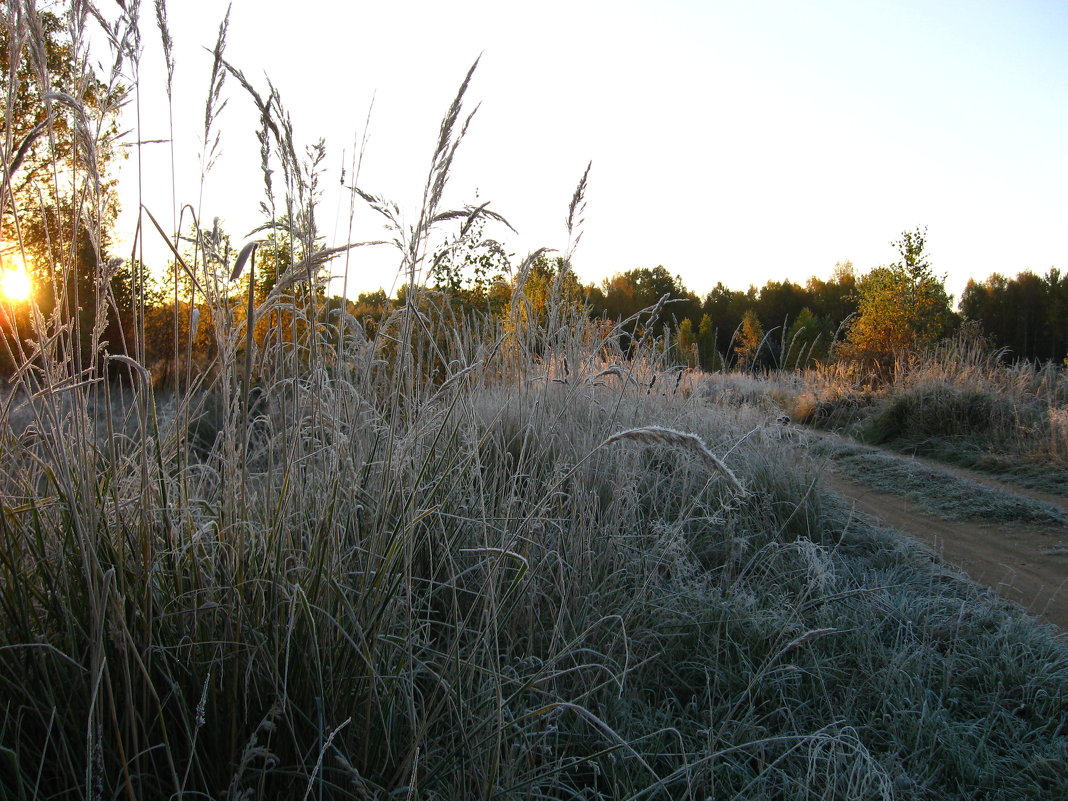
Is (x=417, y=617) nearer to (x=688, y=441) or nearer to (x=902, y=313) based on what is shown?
(x=688, y=441)

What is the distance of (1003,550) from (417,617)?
3.94m

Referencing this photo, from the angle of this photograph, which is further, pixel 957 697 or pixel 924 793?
pixel 957 697

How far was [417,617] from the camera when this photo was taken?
5.99 feet

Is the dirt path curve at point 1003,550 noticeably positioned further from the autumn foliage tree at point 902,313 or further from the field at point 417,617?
the autumn foliage tree at point 902,313

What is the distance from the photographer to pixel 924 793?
184 centimetres

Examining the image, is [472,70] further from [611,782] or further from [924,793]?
[924,793]

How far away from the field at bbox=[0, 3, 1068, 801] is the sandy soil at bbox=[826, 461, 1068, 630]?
0.28 metres

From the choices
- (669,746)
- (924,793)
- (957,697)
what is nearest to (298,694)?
(669,746)

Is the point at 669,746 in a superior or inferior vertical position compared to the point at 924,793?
superior

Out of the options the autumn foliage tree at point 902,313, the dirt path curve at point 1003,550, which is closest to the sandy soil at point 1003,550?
the dirt path curve at point 1003,550

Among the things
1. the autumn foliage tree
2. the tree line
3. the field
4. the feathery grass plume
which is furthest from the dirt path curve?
the autumn foliage tree

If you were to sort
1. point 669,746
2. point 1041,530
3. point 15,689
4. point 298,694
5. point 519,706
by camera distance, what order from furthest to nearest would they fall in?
point 1041,530 → point 669,746 → point 519,706 → point 298,694 → point 15,689

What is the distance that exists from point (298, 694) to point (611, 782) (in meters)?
0.84

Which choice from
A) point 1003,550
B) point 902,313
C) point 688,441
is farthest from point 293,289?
point 902,313
